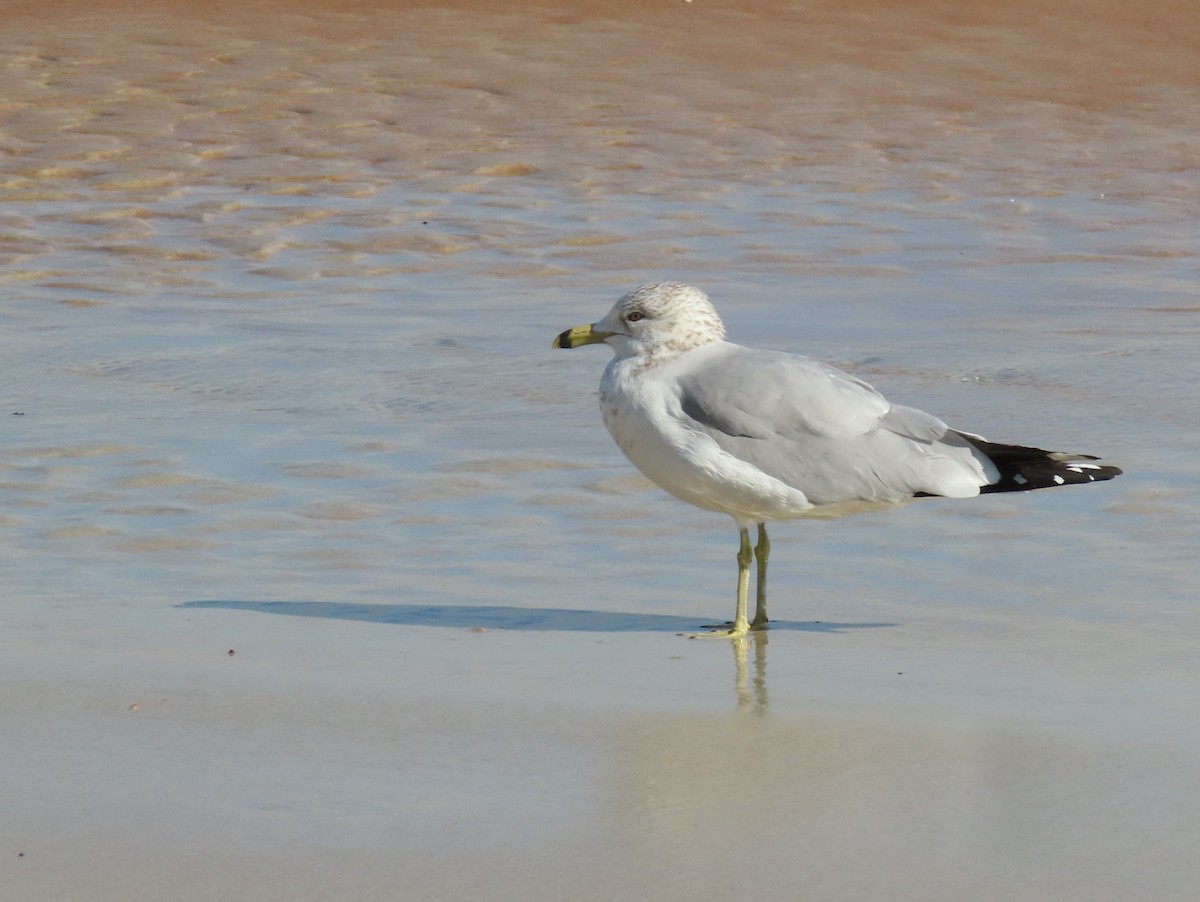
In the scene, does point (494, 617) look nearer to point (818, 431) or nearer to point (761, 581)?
point (761, 581)

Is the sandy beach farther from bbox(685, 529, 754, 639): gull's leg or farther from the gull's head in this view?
the gull's head

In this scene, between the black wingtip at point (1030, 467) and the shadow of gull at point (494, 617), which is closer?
the shadow of gull at point (494, 617)

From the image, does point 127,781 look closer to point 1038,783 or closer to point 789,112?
point 1038,783

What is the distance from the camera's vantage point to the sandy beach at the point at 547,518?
12.1ft

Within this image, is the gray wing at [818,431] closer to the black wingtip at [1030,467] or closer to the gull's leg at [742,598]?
the black wingtip at [1030,467]

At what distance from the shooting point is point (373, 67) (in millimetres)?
15898

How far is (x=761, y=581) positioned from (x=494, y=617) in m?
0.67

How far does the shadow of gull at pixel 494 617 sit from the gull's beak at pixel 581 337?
0.74 meters

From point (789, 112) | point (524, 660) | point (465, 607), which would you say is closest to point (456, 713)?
point (524, 660)

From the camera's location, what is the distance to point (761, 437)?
17.5ft

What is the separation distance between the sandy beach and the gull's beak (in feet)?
1.86

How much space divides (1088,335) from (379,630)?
15.7ft

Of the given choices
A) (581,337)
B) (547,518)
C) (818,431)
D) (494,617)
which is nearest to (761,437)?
(818,431)

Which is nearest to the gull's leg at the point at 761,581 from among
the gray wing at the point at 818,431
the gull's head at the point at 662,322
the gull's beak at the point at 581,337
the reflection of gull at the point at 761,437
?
the reflection of gull at the point at 761,437
